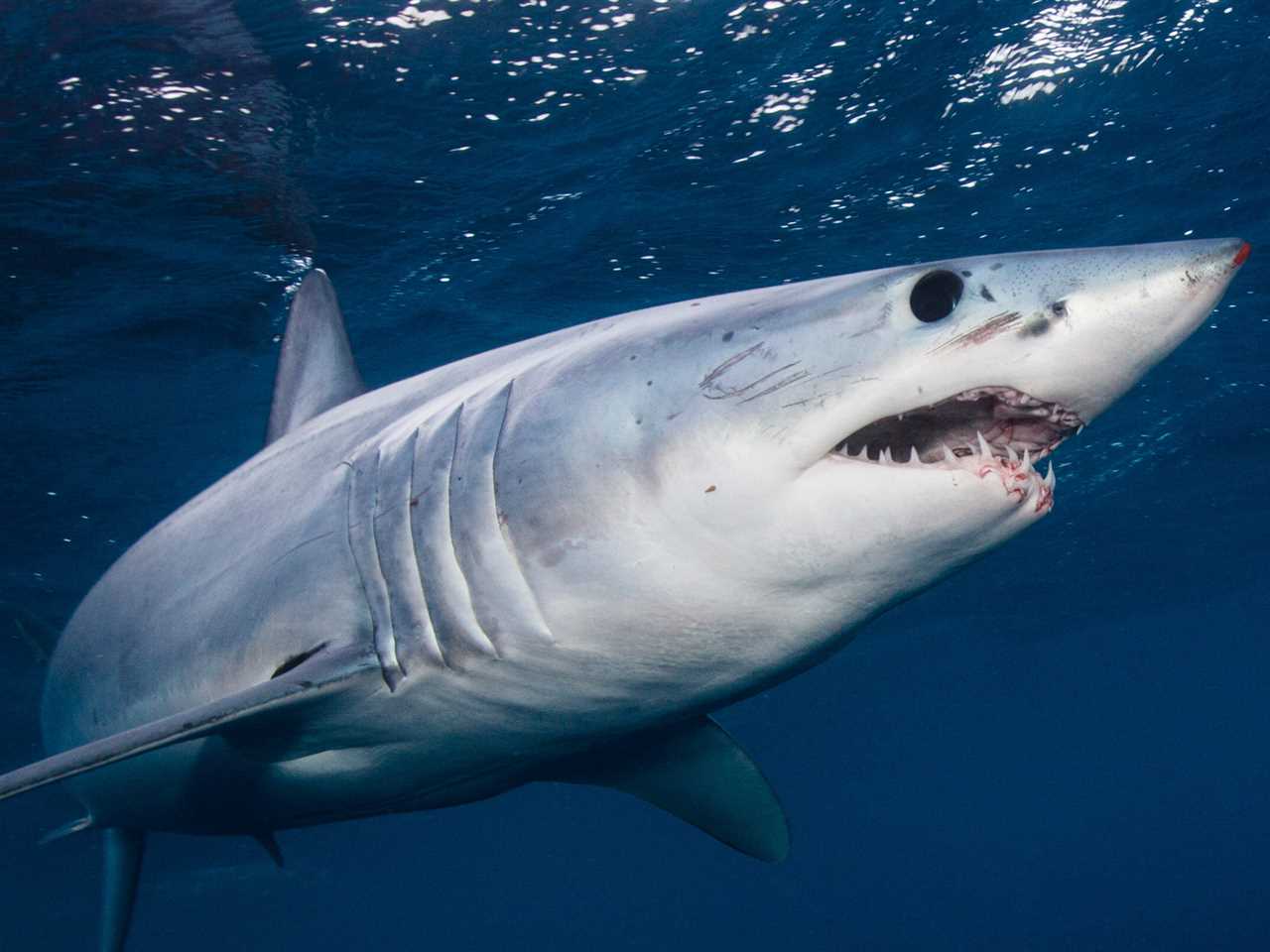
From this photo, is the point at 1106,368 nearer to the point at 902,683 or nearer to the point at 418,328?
the point at 418,328

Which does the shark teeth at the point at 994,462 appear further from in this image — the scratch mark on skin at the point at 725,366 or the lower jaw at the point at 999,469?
the scratch mark on skin at the point at 725,366

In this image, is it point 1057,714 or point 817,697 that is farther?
point 1057,714

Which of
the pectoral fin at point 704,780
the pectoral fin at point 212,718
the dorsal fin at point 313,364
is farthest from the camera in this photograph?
the dorsal fin at point 313,364

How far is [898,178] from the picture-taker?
9594 mm

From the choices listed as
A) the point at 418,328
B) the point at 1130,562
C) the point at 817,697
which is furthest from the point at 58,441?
the point at 817,697

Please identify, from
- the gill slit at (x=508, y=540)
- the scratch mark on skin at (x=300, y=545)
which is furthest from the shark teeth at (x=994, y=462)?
the scratch mark on skin at (x=300, y=545)

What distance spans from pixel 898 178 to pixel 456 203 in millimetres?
4697

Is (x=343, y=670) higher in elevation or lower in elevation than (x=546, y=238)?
higher

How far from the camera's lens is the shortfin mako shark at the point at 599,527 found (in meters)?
1.99

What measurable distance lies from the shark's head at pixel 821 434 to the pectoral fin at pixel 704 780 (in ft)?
5.29

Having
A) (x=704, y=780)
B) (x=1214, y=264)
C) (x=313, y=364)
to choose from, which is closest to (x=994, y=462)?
(x=1214, y=264)

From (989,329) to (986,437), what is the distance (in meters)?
0.35

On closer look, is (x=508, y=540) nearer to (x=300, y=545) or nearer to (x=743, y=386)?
(x=743, y=386)

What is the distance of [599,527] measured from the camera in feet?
7.79
